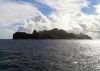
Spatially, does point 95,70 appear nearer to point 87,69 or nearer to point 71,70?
point 87,69

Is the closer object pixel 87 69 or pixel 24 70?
pixel 24 70

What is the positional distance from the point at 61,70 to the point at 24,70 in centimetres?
1014

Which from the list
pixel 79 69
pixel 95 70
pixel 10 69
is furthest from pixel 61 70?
pixel 10 69

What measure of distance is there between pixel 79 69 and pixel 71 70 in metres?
2.95

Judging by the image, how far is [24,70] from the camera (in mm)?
52438

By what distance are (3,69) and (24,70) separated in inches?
233

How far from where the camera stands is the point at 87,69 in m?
56.9

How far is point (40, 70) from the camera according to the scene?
52.8m

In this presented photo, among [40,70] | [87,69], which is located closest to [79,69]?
[87,69]

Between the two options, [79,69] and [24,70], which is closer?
[24,70]

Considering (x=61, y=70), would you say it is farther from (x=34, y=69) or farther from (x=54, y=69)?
(x=34, y=69)

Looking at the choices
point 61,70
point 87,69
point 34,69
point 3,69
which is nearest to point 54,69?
point 61,70

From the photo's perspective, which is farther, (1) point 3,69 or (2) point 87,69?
(2) point 87,69

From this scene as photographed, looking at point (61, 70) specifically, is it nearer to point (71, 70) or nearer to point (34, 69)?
point (71, 70)
